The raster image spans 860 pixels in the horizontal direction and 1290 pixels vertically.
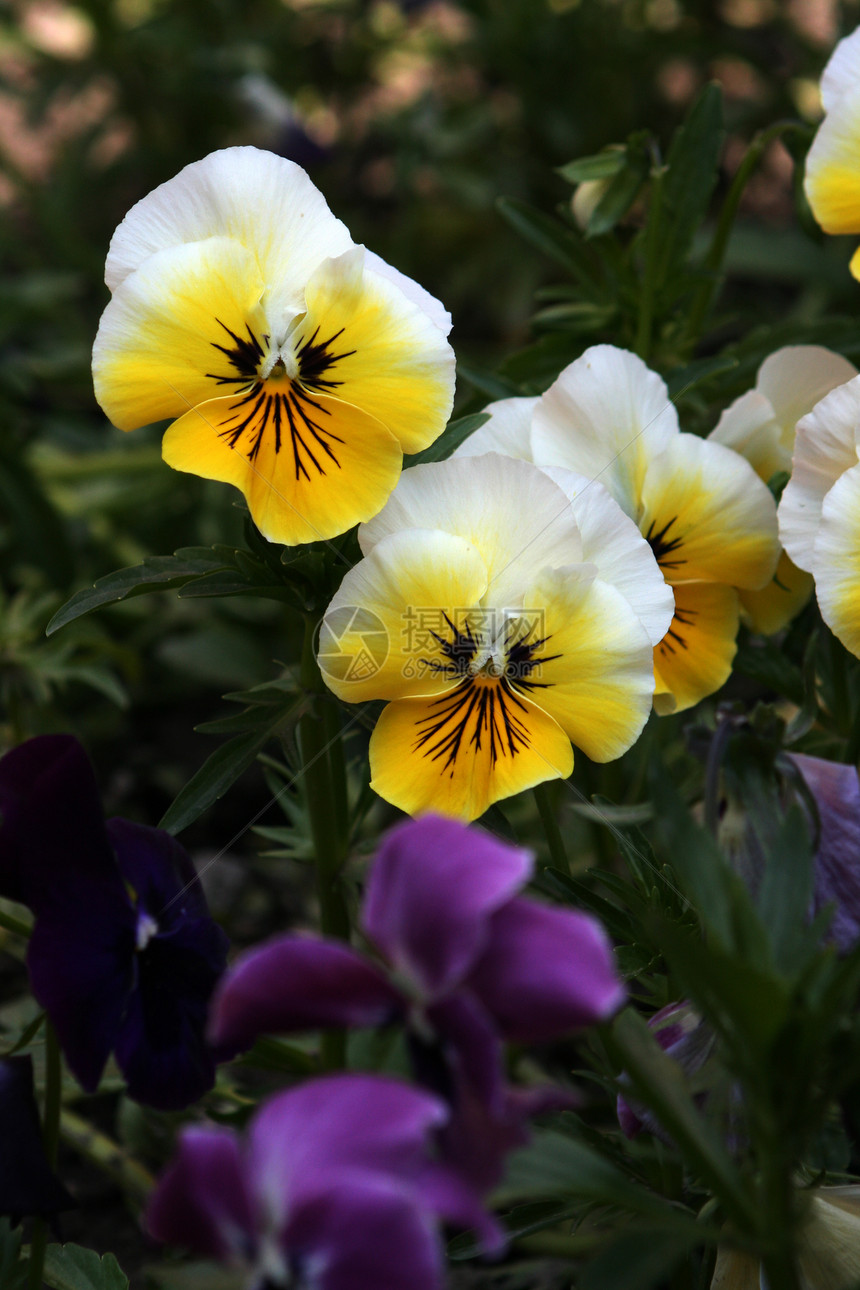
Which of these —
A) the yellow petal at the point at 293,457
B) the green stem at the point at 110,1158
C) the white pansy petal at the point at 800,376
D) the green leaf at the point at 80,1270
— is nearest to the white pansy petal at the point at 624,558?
the yellow petal at the point at 293,457

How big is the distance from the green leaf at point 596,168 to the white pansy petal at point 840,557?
33cm

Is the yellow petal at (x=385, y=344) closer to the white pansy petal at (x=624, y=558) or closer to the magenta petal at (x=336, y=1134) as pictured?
the white pansy petal at (x=624, y=558)

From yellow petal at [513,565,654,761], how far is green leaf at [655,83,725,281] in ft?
1.29

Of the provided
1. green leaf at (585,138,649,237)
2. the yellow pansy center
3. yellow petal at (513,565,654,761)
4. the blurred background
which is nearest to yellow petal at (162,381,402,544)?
the yellow pansy center

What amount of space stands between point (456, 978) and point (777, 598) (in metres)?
0.47

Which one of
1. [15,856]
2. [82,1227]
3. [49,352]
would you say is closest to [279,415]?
[15,856]

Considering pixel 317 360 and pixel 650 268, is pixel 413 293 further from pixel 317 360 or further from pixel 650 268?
pixel 650 268

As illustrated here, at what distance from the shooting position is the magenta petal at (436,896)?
0.38 m

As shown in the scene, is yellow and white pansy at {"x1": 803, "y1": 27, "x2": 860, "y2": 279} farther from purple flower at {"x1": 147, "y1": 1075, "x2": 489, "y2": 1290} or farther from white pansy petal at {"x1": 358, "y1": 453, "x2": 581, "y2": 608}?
purple flower at {"x1": 147, "y1": 1075, "x2": 489, "y2": 1290}

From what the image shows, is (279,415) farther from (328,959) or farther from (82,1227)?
(82,1227)

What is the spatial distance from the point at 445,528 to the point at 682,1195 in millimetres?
371

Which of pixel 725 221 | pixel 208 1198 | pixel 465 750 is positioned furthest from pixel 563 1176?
pixel 725 221

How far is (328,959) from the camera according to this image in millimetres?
395

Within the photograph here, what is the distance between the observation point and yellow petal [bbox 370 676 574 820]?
0.61 metres
